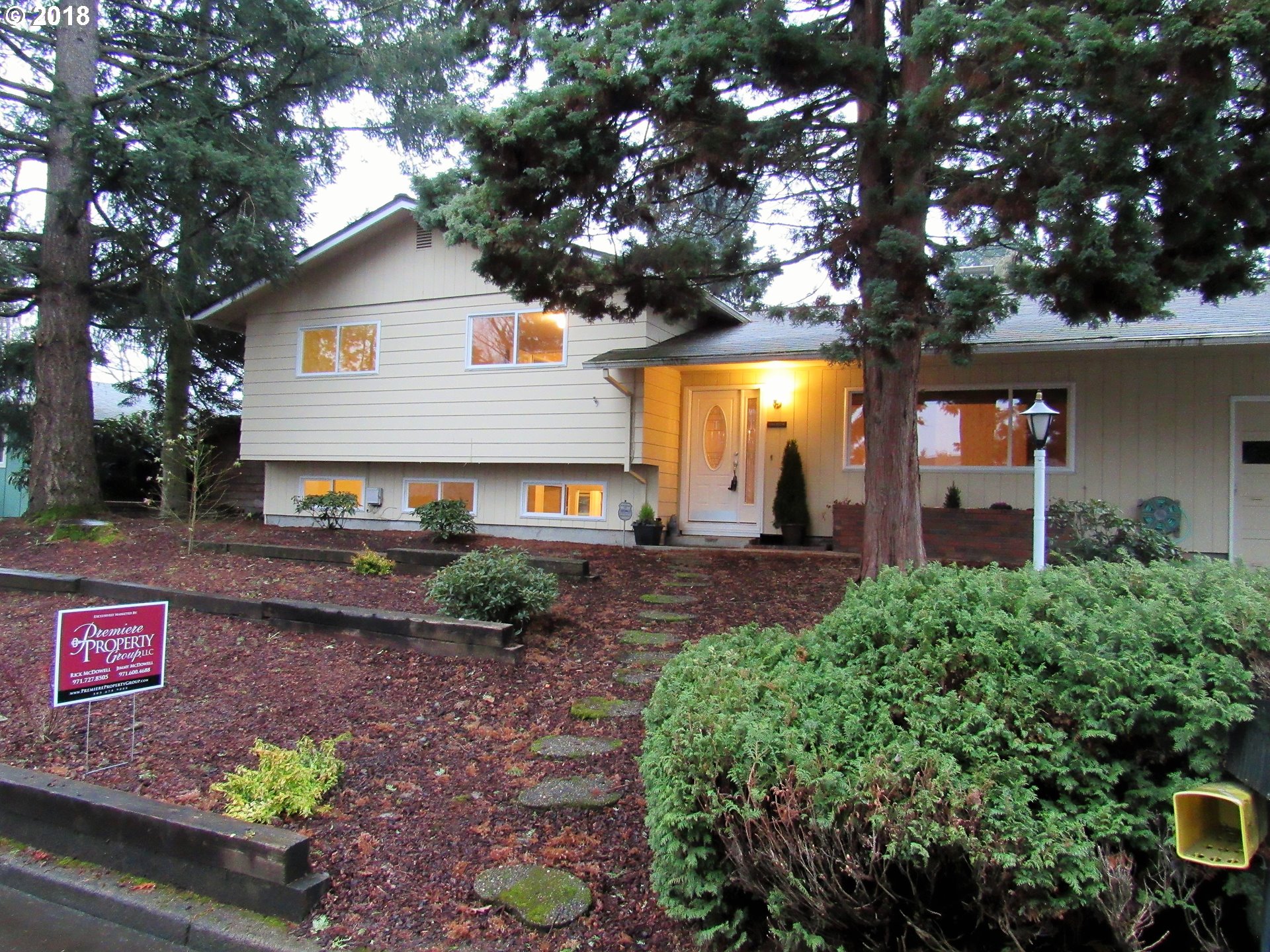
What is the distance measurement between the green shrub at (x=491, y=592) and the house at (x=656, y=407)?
191 inches

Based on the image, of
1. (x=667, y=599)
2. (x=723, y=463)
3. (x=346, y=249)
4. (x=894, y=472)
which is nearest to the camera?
(x=894, y=472)

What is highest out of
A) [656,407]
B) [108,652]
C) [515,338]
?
[515,338]

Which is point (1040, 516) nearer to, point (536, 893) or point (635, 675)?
point (635, 675)

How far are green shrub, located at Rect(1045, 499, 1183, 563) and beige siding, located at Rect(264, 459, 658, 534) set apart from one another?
5.20m

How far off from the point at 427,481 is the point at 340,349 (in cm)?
285

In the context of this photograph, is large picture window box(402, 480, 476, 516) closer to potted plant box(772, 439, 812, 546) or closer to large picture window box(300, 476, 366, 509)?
large picture window box(300, 476, 366, 509)

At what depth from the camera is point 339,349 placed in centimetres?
1346

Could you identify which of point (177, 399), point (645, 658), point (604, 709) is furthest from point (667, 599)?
point (177, 399)

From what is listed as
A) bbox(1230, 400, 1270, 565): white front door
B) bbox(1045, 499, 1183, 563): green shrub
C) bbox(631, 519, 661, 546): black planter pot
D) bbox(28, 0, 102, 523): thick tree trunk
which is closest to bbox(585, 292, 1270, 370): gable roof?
bbox(1230, 400, 1270, 565): white front door

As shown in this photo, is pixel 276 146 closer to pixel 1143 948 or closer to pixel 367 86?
pixel 367 86

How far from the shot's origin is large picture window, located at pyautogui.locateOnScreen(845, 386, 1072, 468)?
978 centimetres

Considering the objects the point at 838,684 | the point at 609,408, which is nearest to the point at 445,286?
the point at 609,408

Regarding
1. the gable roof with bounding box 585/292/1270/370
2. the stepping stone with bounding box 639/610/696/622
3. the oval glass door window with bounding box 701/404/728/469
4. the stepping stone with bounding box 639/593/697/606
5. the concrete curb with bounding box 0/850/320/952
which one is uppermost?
the gable roof with bounding box 585/292/1270/370

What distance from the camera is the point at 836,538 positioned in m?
9.96
